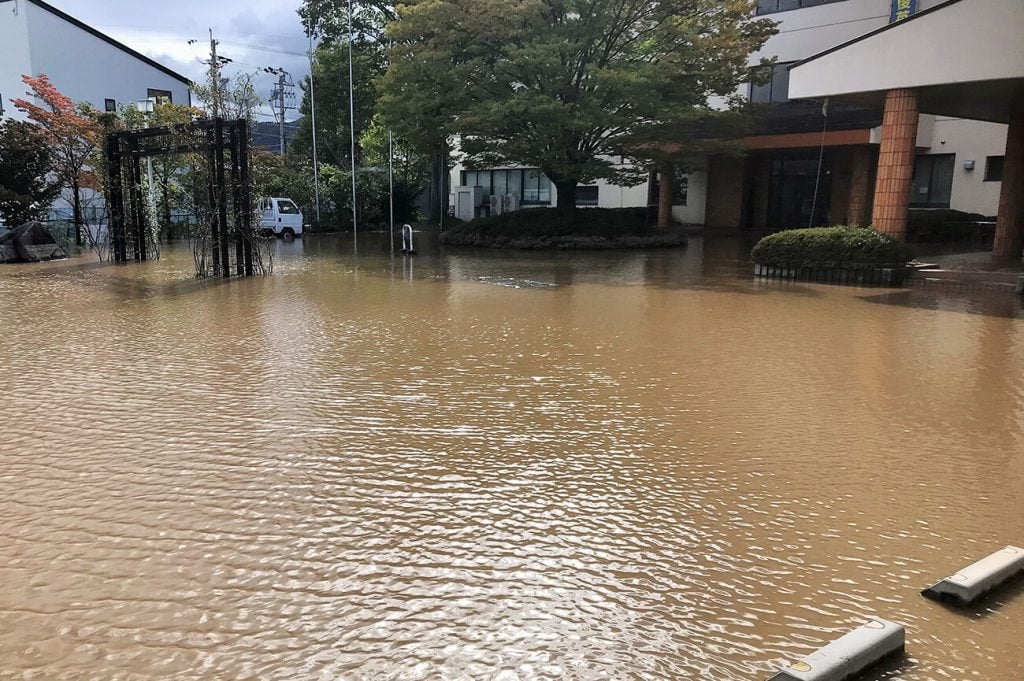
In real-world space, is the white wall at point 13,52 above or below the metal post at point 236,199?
above

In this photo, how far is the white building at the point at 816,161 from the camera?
23.7 metres

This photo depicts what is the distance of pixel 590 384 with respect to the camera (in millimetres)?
6035

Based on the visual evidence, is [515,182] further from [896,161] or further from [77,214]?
[896,161]

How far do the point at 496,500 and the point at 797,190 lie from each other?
93.1 feet

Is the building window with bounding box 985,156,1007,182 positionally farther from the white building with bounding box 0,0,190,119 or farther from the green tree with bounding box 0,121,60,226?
the green tree with bounding box 0,121,60,226

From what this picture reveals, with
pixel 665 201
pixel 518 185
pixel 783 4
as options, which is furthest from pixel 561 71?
pixel 518 185

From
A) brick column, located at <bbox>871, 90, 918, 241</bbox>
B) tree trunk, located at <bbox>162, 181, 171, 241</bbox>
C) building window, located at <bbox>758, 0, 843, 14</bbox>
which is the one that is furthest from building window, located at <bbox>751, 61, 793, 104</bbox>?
tree trunk, located at <bbox>162, 181, 171, 241</bbox>

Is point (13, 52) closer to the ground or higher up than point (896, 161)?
higher up

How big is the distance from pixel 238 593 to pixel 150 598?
1.06 feet

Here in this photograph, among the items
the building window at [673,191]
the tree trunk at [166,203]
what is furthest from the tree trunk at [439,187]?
the tree trunk at [166,203]

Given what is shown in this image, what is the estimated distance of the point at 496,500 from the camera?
378cm

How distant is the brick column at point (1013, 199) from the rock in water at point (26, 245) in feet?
70.9

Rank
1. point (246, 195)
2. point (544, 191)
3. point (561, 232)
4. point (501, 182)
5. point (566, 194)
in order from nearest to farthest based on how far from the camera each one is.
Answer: point (246, 195) → point (561, 232) → point (566, 194) → point (544, 191) → point (501, 182)

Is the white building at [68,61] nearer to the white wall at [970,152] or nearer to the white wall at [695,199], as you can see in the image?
the white wall at [695,199]
